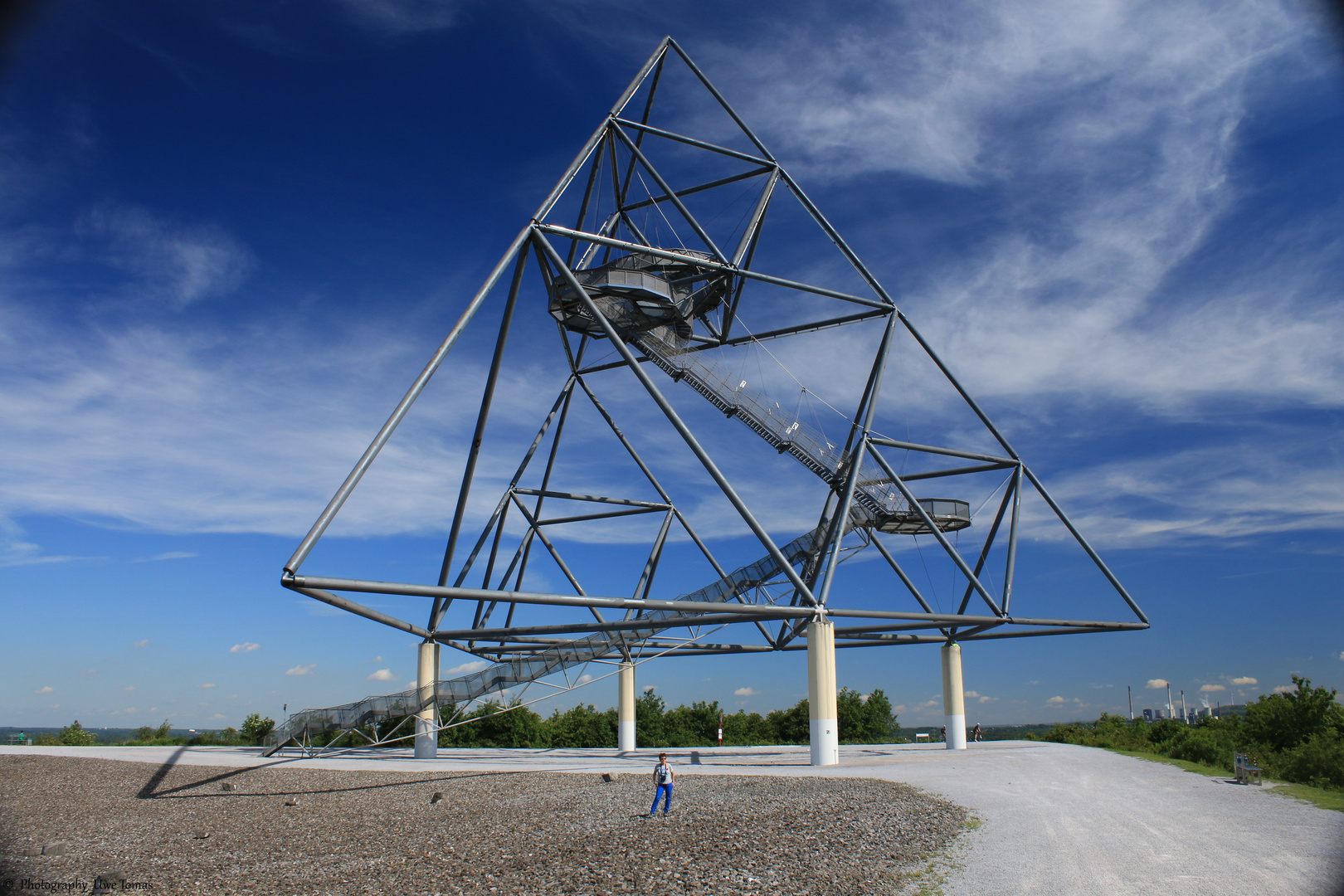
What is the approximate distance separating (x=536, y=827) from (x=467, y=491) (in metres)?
11.0

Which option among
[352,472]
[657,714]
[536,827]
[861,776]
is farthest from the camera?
[657,714]

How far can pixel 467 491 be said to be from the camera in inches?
912

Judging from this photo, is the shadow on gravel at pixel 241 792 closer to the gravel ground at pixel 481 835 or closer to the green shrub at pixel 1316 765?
the gravel ground at pixel 481 835

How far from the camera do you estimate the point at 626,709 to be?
3331cm

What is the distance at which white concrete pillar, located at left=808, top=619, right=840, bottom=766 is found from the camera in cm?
2184

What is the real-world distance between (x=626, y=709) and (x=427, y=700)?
32.4 ft

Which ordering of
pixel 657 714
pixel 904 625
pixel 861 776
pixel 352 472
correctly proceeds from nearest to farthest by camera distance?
pixel 352 472 → pixel 861 776 → pixel 904 625 → pixel 657 714

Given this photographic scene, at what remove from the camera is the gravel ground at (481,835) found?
10547 millimetres

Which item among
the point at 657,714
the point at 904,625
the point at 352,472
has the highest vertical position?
the point at 352,472

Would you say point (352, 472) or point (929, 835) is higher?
point (352, 472)

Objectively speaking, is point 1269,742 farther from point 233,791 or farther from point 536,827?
point 233,791

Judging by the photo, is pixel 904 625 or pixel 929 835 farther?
pixel 904 625

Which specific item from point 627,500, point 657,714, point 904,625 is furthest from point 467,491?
point 657,714

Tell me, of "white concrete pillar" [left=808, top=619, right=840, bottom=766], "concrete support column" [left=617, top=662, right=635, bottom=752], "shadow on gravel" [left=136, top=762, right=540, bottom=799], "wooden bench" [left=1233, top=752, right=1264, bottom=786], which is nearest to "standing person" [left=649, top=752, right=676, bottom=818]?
"white concrete pillar" [left=808, top=619, right=840, bottom=766]
